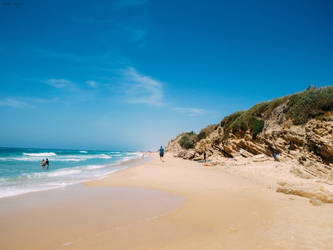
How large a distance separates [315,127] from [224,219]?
10.3 m

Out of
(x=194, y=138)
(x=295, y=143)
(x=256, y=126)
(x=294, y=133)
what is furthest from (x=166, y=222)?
(x=194, y=138)

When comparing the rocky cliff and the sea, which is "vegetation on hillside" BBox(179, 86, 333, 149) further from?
the sea

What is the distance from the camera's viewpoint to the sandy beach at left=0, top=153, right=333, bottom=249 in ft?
9.68

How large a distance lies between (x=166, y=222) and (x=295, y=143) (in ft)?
38.1

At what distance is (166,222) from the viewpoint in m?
3.91

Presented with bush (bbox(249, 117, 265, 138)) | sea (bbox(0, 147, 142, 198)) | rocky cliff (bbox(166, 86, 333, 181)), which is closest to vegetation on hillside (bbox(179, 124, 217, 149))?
rocky cliff (bbox(166, 86, 333, 181))

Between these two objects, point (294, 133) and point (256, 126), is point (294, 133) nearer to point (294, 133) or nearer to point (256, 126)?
point (294, 133)

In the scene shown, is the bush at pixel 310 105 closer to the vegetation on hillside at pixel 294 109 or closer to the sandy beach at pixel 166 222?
the vegetation on hillside at pixel 294 109

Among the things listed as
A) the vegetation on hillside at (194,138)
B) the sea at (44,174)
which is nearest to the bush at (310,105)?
the sea at (44,174)

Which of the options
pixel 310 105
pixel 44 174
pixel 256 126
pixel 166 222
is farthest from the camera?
pixel 256 126

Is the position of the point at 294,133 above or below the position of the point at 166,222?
above

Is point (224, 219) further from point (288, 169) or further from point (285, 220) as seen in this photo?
point (288, 169)

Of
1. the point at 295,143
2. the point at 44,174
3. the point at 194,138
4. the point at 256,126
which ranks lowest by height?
the point at 44,174

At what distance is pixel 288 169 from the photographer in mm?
10508
